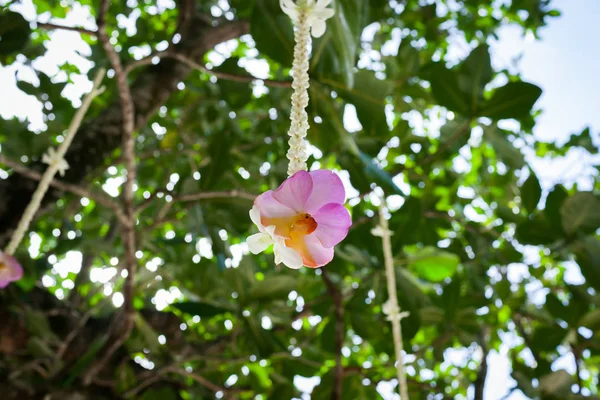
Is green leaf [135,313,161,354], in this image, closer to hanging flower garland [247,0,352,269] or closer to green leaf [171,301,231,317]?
green leaf [171,301,231,317]

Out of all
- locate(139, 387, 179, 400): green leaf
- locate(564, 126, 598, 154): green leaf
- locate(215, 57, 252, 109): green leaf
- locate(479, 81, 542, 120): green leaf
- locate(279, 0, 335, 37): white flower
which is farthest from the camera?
locate(564, 126, 598, 154): green leaf

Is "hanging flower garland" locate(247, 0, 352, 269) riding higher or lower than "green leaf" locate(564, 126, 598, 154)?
higher

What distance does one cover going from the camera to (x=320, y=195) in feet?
1.17

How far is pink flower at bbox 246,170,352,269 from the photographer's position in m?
0.35

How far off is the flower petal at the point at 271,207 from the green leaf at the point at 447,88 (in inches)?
26.6

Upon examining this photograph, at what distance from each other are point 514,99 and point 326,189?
2.37ft

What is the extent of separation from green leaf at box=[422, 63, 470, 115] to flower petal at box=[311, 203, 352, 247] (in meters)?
0.67

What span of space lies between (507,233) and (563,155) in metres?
0.77

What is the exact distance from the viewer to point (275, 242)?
381 mm

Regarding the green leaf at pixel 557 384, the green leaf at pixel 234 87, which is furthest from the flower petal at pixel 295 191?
the green leaf at pixel 557 384

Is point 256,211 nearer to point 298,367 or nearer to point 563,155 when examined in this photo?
point 298,367

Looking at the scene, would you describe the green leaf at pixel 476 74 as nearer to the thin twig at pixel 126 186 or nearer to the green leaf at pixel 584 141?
the thin twig at pixel 126 186

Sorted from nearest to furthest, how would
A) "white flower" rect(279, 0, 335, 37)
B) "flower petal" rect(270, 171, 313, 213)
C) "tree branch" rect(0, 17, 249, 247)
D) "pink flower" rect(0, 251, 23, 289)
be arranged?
"flower petal" rect(270, 171, 313, 213), "white flower" rect(279, 0, 335, 37), "pink flower" rect(0, 251, 23, 289), "tree branch" rect(0, 17, 249, 247)

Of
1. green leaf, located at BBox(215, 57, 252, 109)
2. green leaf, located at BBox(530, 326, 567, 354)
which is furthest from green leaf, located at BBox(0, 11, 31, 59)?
green leaf, located at BBox(530, 326, 567, 354)
